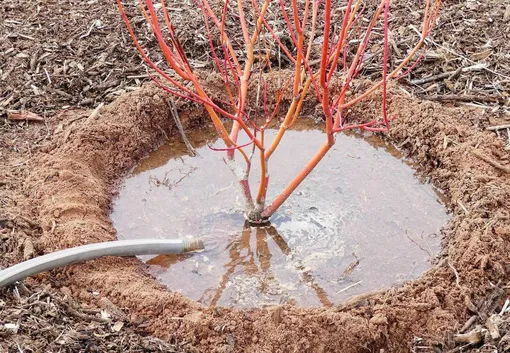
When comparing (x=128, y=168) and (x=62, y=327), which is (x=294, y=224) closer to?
(x=128, y=168)

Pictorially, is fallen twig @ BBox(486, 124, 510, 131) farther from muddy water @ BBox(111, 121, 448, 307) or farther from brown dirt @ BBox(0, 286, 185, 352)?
brown dirt @ BBox(0, 286, 185, 352)

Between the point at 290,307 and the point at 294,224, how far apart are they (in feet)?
2.59

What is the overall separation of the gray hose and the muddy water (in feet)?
0.47

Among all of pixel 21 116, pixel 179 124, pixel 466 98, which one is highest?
pixel 21 116

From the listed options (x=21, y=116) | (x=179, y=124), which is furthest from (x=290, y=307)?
(x=21, y=116)

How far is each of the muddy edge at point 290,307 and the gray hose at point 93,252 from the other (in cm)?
12

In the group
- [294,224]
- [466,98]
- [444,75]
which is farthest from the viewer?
[444,75]

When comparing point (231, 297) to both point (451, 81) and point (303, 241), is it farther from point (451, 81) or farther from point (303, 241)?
point (451, 81)

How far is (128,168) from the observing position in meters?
4.14

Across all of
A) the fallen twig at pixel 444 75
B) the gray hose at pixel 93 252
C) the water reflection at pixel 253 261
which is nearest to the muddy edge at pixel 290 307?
the gray hose at pixel 93 252

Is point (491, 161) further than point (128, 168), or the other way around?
point (128, 168)

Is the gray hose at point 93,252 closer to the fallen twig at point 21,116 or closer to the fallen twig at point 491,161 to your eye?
the fallen twig at point 21,116

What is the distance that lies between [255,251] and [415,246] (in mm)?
900

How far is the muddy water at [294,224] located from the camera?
329 centimetres
